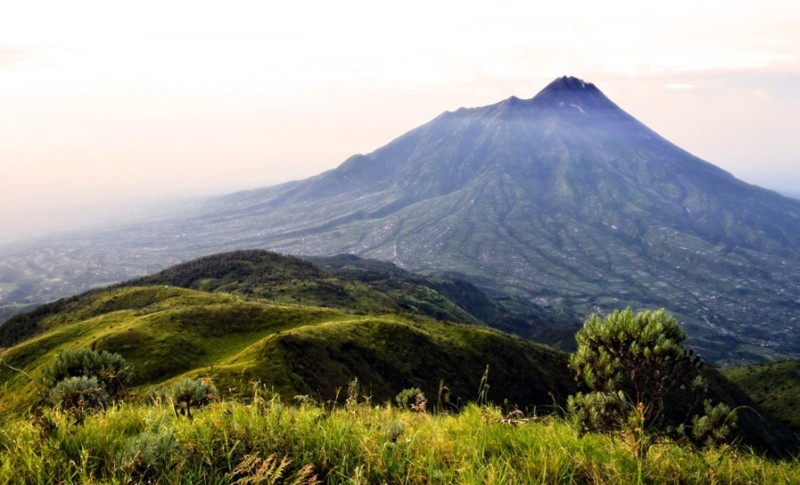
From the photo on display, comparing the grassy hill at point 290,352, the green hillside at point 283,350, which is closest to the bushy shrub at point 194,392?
the grassy hill at point 290,352

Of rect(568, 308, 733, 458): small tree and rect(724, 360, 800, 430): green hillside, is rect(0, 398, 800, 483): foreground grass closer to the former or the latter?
rect(568, 308, 733, 458): small tree

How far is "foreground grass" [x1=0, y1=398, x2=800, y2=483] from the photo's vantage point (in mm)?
4598

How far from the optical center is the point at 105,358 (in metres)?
27.5

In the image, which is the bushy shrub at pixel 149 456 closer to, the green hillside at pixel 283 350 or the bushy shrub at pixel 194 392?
the bushy shrub at pixel 194 392

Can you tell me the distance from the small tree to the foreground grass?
16.8 inches

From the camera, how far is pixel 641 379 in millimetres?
8453

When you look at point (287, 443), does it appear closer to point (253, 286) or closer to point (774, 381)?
point (253, 286)

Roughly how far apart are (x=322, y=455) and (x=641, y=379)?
19.7 feet

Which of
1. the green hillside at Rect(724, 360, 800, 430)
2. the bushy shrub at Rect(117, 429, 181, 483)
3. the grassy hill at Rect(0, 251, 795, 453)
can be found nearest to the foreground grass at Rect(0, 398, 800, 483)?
the bushy shrub at Rect(117, 429, 181, 483)

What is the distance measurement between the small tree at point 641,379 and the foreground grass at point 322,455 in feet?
1.40

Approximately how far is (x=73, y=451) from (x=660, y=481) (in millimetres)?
6039

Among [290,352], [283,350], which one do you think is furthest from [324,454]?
[290,352]

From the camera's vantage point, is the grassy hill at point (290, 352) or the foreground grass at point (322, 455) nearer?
the foreground grass at point (322, 455)

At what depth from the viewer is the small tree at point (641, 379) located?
20.5 feet
